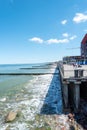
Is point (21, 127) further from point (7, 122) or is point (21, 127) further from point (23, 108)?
point (23, 108)

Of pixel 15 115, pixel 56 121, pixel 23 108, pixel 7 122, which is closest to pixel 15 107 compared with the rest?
pixel 23 108

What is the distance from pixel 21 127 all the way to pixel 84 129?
4077 mm

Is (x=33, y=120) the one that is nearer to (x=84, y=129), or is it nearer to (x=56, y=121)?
(x=56, y=121)

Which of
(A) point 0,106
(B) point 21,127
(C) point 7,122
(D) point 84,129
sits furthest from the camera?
(A) point 0,106

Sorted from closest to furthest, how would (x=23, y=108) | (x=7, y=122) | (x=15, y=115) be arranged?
(x=7, y=122) < (x=15, y=115) < (x=23, y=108)

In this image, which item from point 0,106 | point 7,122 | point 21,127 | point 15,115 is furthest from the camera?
point 0,106

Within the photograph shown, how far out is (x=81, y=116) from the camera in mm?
10820

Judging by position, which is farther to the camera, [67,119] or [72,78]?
[72,78]

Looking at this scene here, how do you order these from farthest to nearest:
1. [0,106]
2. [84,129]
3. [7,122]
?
[0,106] → [7,122] → [84,129]

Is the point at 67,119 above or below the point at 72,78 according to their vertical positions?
below

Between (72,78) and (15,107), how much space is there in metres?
6.20

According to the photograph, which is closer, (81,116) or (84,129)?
(84,129)

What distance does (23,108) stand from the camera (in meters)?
13.7

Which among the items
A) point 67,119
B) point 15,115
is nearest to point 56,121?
point 67,119
